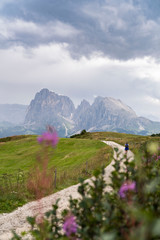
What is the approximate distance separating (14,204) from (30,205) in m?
1.00

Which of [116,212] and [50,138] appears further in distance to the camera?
[116,212]

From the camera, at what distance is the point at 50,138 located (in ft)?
7.40

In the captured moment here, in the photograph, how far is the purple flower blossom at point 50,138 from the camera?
7.34 ft

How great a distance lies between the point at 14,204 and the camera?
11.8 metres

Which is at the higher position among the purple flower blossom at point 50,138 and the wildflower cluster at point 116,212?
the purple flower blossom at point 50,138

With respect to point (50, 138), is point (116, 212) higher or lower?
lower

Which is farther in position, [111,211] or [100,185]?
[100,185]

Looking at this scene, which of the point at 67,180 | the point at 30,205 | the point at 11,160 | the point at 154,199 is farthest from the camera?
the point at 11,160

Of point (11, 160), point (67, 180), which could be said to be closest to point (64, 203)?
point (67, 180)

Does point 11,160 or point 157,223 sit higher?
point 157,223

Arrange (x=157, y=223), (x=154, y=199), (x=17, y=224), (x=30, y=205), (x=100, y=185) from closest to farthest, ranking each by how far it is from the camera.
A: (x=157, y=223) → (x=154, y=199) → (x=100, y=185) → (x=17, y=224) → (x=30, y=205)

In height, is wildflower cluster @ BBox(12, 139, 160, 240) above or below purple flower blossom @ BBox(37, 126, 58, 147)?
below

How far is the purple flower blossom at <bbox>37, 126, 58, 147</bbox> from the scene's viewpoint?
2.24 metres

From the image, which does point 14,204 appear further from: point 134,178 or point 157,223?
point 157,223
